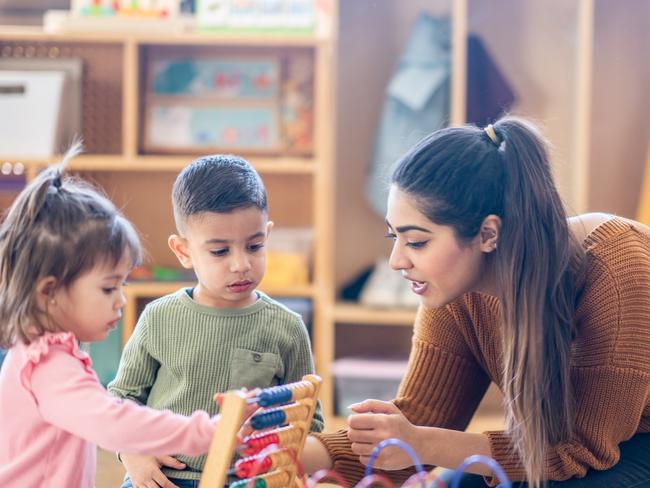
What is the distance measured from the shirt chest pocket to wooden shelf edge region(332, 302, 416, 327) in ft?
5.84

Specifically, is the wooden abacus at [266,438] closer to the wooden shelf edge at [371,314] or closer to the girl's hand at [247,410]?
the girl's hand at [247,410]

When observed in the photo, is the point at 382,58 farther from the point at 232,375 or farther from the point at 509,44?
the point at 232,375

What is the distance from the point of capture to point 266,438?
4.45 feet

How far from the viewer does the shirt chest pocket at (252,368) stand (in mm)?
1617

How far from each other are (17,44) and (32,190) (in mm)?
2295

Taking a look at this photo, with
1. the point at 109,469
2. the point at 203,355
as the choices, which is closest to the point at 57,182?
the point at 203,355

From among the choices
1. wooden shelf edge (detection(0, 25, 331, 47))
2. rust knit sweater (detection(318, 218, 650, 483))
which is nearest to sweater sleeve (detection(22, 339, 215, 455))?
rust knit sweater (detection(318, 218, 650, 483))

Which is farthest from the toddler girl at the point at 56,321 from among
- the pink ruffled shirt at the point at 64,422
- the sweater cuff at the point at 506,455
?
the sweater cuff at the point at 506,455

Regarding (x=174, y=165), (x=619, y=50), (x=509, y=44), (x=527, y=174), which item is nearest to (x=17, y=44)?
(x=174, y=165)

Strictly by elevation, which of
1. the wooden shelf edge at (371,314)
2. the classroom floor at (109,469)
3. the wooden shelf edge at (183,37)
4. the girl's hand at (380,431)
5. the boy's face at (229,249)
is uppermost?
the wooden shelf edge at (183,37)

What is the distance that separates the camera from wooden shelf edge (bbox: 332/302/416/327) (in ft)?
11.1

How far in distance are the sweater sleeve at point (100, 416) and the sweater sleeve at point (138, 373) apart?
0.31 m

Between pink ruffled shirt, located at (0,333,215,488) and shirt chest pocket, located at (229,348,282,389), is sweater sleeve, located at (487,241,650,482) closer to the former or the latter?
shirt chest pocket, located at (229,348,282,389)

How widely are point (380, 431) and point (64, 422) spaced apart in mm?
496
